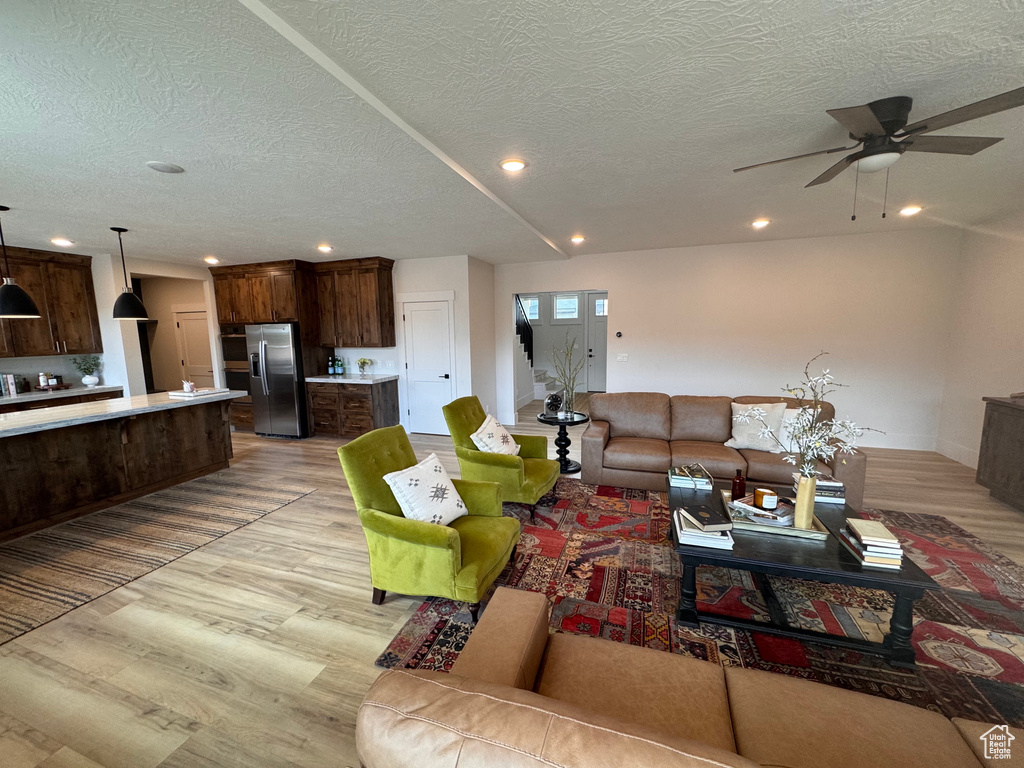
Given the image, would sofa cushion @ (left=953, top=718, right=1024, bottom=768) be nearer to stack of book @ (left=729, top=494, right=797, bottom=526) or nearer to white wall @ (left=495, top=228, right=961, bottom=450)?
stack of book @ (left=729, top=494, right=797, bottom=526)

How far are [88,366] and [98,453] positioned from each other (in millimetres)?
2958

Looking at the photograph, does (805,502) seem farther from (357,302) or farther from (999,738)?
(357,302)

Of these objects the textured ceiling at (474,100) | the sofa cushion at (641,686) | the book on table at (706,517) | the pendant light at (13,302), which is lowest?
the sofa cushion at (641,686)

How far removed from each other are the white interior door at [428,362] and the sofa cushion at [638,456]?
2967 millimetres

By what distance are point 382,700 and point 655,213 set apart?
167 inches

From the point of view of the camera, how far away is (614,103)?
196cm

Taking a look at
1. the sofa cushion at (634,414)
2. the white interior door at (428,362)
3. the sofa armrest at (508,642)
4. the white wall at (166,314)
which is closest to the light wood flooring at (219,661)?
the sofa armrest at (508,642)

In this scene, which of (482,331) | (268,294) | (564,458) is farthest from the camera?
(482,331)

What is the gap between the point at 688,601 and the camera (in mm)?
2082

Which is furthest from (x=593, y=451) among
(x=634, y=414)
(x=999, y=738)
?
(x=999, y=738)

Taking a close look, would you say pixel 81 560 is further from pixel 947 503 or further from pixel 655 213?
pixel 947 503

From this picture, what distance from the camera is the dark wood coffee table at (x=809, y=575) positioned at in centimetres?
177

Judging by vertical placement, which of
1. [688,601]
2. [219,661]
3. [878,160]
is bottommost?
[219,661]

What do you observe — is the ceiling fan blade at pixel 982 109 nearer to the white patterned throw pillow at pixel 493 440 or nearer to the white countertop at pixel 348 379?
the white patterned throw pillow at pixel 493 440
